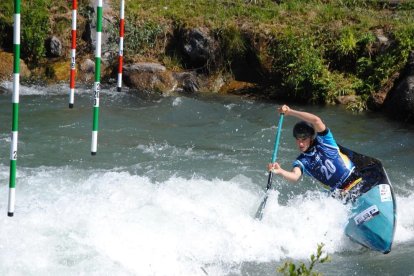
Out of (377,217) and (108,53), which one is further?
(108,53)

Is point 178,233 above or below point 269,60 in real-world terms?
below

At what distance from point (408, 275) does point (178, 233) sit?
78.5 inches

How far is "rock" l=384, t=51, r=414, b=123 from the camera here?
10.9 m

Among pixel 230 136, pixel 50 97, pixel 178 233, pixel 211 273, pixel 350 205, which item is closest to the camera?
pixel 211 273

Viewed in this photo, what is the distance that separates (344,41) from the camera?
12.4m

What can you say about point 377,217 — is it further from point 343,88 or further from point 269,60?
point 269,60

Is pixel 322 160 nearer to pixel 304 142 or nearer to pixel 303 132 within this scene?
pixel 304 142

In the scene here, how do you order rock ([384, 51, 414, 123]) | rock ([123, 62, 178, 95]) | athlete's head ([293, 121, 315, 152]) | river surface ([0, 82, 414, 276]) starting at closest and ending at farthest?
river surface ([0, 82, 414, 276])
athlete's head ([293, 121, 315, 152])
rock ([384, 51, 414, 123])
rock ([123, 62, 178, 95])

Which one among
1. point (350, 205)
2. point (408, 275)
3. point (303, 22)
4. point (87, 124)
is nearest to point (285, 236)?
point (350, 205)

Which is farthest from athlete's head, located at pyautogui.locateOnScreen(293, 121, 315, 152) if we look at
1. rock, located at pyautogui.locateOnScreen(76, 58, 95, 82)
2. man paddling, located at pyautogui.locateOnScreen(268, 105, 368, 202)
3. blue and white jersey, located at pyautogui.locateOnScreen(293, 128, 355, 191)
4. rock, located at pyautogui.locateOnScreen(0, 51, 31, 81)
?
rock, located at pyautogui.locateOnScreen(0, 51, 31, 81)

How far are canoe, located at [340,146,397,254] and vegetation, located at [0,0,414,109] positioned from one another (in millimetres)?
5261

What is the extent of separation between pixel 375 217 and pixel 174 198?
76.8 inches

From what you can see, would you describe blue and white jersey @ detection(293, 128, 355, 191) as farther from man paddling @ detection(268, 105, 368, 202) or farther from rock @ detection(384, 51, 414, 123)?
rock @ detection(384, 51, 414, 123)

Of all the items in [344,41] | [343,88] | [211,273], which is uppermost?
[344,41]
